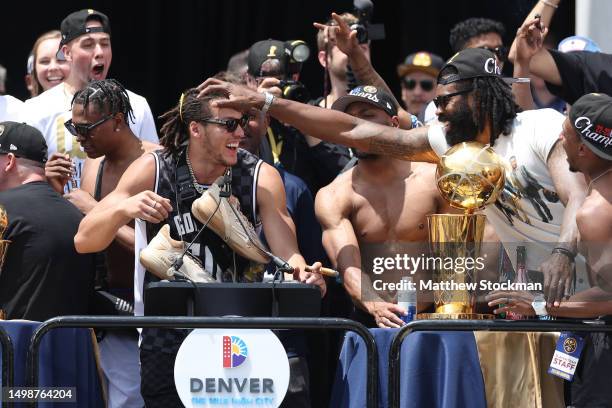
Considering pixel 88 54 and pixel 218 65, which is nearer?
pixel 88 54

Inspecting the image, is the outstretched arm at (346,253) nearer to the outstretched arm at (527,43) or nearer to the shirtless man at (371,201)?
the shirtless man at (371,201)

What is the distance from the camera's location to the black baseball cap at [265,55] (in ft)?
23.6

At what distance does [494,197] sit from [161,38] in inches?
203

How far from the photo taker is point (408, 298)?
17.9ft

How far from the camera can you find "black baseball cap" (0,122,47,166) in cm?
629

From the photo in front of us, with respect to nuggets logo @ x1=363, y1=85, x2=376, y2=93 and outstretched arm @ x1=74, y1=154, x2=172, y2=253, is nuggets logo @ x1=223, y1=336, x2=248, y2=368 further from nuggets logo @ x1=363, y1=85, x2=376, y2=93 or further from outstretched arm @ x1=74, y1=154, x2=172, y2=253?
nuggets logo @ x1=363, y1=85, x2=376, y2=93

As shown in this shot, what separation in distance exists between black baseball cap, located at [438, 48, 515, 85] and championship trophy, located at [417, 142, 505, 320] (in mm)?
575

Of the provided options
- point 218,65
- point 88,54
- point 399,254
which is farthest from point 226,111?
point 218,65

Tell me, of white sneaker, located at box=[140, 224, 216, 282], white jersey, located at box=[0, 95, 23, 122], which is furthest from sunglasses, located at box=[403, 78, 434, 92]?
white sneaker, located at box=[140, 224, 216, 282]

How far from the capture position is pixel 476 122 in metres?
5.87

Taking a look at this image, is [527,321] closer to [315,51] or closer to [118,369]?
[118,369]

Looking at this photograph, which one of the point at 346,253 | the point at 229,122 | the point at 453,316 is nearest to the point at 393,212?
the point at 346,253

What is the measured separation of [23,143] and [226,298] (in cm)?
166

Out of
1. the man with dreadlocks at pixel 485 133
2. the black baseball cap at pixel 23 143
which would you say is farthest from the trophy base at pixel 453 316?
the black baseball cap at pixel 23 143
